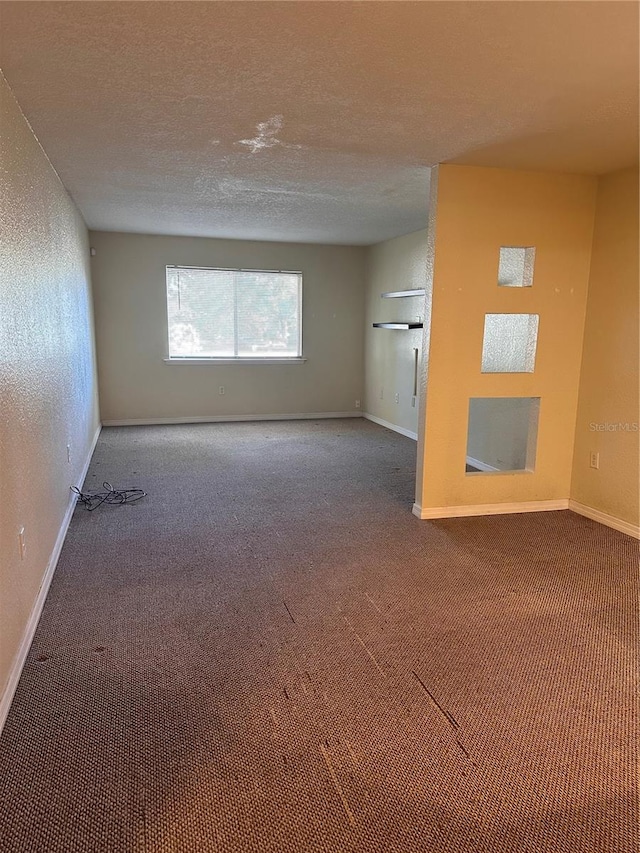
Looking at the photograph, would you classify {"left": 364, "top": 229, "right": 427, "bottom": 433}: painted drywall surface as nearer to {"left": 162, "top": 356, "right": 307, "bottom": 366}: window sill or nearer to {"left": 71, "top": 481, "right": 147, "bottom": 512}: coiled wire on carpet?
{"left": 162, "top": 356, "right": 307, "bottom": 366}: window sill

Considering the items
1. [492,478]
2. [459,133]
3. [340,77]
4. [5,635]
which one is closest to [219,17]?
[340,77]

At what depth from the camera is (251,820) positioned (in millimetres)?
1412

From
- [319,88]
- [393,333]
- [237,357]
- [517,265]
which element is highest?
[319,88]

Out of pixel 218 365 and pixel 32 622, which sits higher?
pixel 218 365

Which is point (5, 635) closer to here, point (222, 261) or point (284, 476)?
point (284, 476)

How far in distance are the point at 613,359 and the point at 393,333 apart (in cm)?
348

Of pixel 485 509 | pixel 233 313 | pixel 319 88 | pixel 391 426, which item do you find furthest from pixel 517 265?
pixel 233 313

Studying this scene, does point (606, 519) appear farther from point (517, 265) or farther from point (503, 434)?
point (517, 265)

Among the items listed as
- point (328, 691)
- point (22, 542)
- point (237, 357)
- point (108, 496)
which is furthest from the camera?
point (237, 357)

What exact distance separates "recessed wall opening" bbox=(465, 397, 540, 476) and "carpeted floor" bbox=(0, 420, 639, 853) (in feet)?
2.40

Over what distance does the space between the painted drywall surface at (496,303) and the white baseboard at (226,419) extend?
13.0ft

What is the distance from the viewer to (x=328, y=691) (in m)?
1.92

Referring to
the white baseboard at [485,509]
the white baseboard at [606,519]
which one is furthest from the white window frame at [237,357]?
the white baseboard at [606,519]

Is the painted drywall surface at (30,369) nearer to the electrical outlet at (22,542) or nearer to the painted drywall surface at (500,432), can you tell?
the electrical outlet at (22,542)
